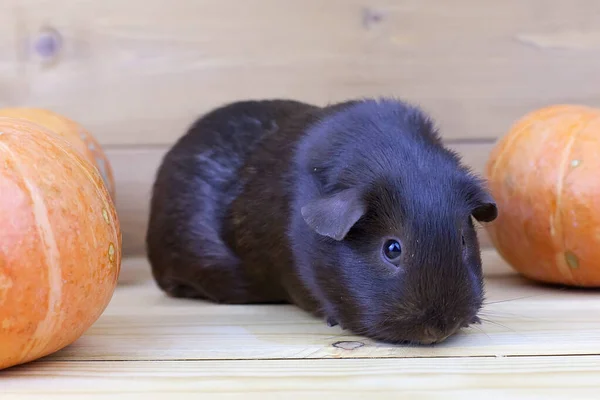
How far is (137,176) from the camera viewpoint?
97.2 inches

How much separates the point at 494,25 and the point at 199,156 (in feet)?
3.79

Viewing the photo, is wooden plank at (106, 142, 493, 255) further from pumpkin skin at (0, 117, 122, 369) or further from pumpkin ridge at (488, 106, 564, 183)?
pumpkin skin at (0, 117, 122, 369)

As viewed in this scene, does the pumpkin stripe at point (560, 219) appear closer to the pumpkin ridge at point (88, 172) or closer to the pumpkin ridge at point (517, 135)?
the pumpkin ridge at point (517, 135)

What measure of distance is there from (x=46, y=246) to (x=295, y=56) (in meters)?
1.44

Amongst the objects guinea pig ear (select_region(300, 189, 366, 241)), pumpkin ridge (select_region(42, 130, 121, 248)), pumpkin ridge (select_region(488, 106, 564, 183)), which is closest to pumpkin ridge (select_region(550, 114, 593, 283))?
pumpkin ridge (select_region(488, 106, 564, 183))

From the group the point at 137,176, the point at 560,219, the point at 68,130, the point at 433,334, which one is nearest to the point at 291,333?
the point at 433,334

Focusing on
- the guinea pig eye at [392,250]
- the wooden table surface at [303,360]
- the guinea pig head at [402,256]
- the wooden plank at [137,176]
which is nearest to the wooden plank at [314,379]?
the wooden table surface at [303,360]

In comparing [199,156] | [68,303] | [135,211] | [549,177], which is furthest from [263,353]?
[135,211]

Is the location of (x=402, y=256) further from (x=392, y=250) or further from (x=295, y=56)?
(x=295, y=56)

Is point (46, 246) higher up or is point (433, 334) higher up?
point (46, 246)

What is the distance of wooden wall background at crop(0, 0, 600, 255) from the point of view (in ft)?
7.77

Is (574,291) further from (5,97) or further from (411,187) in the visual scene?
(5,97)

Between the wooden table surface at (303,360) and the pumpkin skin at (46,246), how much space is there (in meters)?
0.09

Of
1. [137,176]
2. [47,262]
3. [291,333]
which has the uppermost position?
[47,262]
